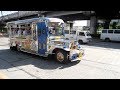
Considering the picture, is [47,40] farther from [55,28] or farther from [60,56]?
[60,56]

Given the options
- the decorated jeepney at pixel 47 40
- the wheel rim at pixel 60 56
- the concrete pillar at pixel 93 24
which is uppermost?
the concrete pillar at pixel 93 24

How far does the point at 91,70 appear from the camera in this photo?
7.42m

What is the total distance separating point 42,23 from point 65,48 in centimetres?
250

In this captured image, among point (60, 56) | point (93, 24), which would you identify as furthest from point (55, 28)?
point (93, 24)

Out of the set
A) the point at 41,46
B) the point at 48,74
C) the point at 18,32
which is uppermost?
the point at 18,32

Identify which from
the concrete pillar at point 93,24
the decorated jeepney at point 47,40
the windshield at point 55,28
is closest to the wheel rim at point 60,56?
the decorated jeepney at point 47,40

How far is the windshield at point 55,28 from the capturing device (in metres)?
9.74

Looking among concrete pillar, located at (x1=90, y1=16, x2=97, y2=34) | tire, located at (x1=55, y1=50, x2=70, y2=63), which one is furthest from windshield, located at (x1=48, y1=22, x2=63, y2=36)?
concrete pillar, located at (x1=90, y1=16, x2=97, y2=34)

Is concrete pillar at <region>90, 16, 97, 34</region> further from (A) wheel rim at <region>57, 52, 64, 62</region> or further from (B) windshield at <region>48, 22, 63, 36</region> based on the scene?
(A) wheel rim at <region>57, 52, 64, 62</region>

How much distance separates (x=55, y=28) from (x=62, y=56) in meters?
2.41

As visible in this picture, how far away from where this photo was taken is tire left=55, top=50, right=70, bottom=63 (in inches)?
330

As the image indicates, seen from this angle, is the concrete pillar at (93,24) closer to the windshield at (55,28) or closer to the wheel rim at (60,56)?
the windshield at (55,28)
